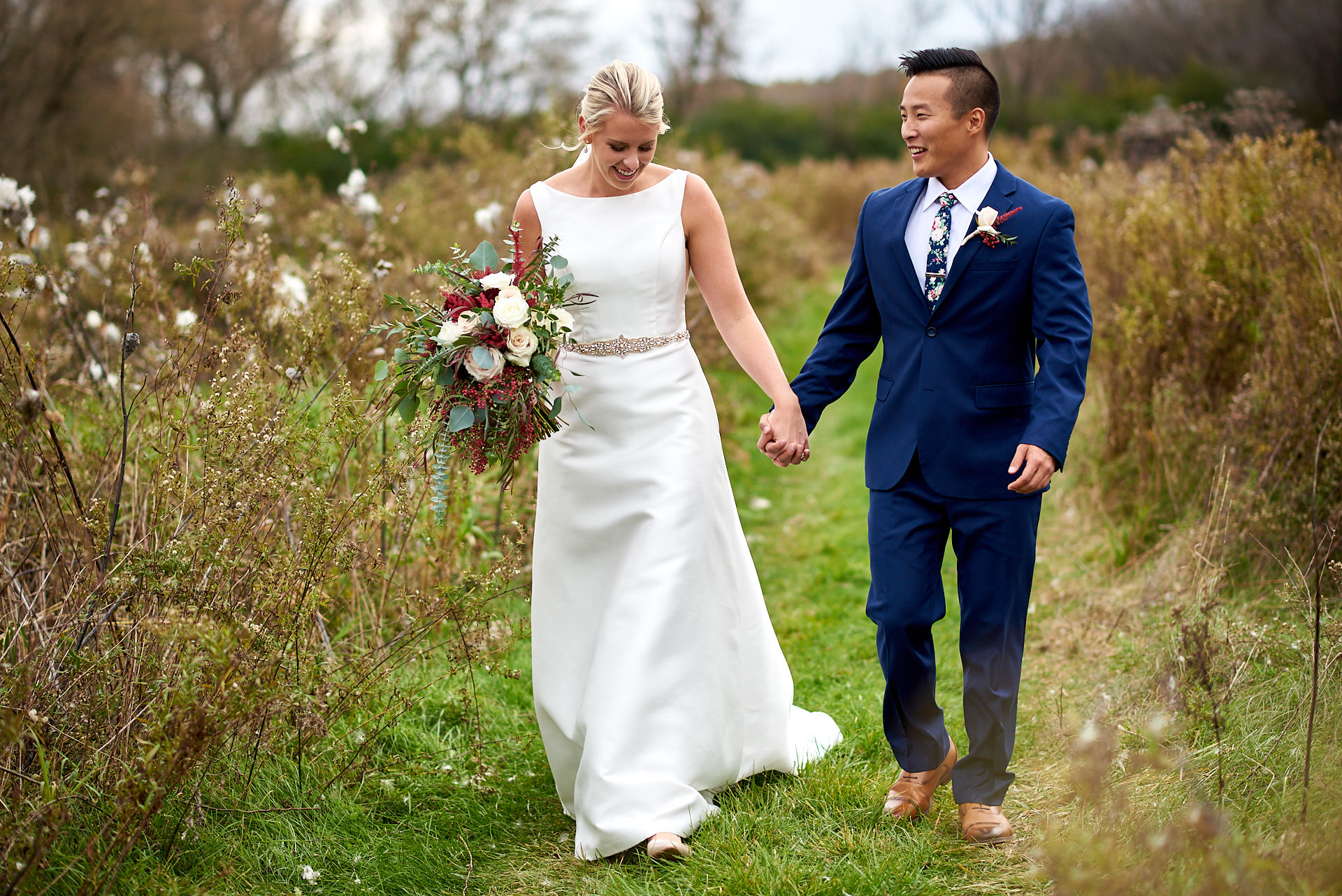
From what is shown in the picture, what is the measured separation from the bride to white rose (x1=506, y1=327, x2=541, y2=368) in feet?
0.96

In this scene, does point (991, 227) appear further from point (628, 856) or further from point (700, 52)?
point (700, 52)

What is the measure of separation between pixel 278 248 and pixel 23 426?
7.35 metres

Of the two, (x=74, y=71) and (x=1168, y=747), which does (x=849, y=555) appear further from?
(x=74, y=71)

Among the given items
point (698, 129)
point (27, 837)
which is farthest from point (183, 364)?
point (698, 129)

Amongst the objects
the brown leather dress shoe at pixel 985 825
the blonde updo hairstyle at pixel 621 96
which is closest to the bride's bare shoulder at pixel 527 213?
the blonde updo hairstyle at pixel 621 96

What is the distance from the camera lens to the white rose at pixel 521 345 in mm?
2969

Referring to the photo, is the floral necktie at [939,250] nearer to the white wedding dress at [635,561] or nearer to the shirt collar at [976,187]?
the shirt collar at [976,187]

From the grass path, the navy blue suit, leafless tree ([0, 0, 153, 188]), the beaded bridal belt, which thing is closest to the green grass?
the grass path

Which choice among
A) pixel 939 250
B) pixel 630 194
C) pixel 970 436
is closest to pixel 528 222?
pixel 630 194

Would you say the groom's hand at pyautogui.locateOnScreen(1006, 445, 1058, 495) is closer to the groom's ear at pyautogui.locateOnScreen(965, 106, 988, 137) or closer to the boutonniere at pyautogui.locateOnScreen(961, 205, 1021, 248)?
the boutonniere at pyautogui.locateOnScreen(961, 205, 1021, 248)

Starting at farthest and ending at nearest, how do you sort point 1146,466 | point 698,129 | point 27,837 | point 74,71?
point 698,129, point 74,71, point 1146,466, point 27,837

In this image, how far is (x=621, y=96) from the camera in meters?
3.07

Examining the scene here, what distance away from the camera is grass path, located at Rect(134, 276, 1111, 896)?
2.95 m

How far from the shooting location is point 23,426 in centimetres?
315
